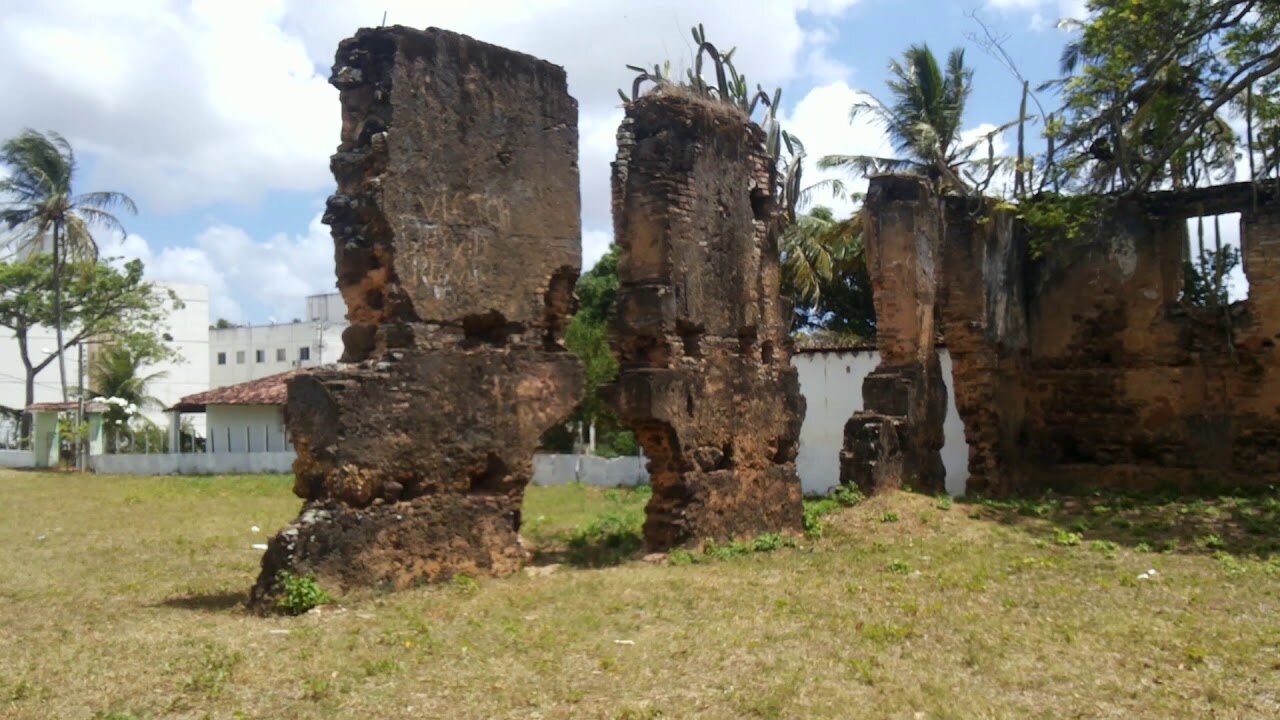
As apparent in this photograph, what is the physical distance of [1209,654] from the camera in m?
6.12

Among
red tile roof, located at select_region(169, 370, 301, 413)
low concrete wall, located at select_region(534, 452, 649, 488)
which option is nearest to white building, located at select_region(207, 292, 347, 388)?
red tile roof, located at select_region(169, 370, 301, 413)

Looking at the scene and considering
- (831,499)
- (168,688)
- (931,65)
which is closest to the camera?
(168,688)

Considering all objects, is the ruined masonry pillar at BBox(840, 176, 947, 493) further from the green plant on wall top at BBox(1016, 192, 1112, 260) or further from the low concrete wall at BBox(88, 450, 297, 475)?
the low concrete wall at BBox(88, 450, 297, 475)

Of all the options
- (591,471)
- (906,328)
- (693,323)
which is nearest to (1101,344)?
(906,328)

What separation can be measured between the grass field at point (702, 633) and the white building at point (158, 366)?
102ft

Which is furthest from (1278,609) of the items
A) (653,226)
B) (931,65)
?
(931,65)

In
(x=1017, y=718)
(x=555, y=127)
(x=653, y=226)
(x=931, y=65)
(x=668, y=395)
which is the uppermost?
(x=931, y=65)

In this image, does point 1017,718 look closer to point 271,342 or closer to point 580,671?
point 580,671

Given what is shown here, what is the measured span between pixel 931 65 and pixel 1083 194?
11.0 metres

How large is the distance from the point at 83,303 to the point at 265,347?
1234 cm

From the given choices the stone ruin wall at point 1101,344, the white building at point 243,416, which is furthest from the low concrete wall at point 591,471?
the white building at point 243,416

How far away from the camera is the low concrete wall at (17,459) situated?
Result: 3159 cm

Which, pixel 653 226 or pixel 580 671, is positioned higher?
pixel 653 226

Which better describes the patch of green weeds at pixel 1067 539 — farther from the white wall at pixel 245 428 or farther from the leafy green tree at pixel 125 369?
the leafy green tree at pixel 125 369
